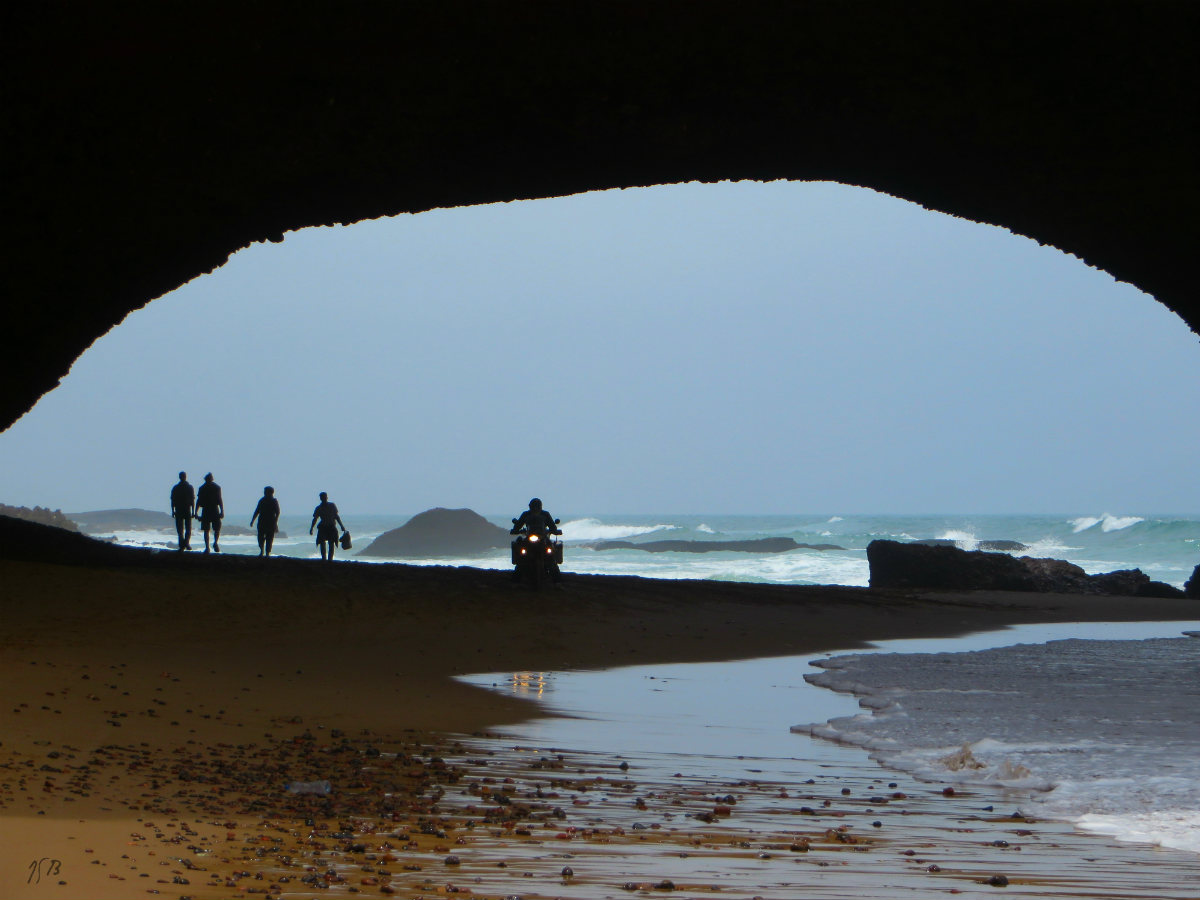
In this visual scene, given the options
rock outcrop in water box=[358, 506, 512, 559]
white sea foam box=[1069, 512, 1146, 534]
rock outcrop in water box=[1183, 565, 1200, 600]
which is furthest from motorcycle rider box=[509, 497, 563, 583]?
white sea foam box=[1069, 512, 1146, 534]

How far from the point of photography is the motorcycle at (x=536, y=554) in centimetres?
1722

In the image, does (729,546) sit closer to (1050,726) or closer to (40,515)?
(40,515)

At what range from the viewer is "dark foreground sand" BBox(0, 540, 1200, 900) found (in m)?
4.40

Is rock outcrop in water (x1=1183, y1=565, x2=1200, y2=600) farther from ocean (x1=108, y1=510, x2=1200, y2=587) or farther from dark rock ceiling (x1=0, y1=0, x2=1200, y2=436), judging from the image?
dark rock ceiling (x1=0, y1=0, x2=1200, y2=436)

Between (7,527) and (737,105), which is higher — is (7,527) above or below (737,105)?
below

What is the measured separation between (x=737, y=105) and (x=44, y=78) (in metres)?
2.77

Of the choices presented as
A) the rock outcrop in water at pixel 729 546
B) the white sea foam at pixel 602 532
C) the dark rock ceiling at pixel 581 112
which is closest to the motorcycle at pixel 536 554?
the dark rock ceiling at pixel 581 112

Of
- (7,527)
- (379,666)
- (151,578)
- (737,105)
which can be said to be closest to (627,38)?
(737,105)

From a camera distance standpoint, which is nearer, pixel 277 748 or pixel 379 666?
pixel 277 748

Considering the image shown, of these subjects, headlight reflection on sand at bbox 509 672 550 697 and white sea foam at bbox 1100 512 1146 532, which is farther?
white sea foam at bbox 1100 512 1146 532

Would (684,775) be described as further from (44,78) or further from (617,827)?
(44,78)

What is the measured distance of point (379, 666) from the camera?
38.1 ft

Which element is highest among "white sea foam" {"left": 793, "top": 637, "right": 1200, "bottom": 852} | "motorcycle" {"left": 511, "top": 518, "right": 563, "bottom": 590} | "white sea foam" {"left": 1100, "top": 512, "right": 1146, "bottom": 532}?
"white sea foam" {"left": 1100, "top": 512, "right": 1146, "bottom": 532}
